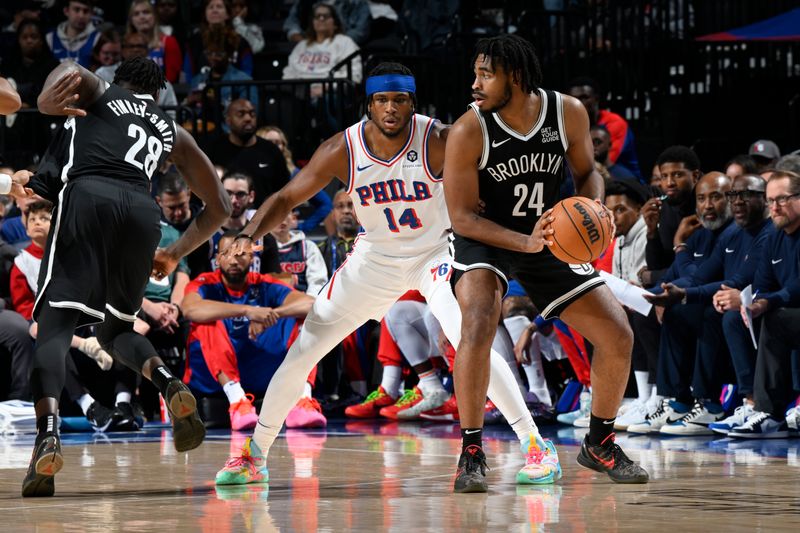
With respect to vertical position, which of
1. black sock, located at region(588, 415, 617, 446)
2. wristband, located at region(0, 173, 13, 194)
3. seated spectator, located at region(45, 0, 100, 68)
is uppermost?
seated spectator, located at region(45, 0, 100, 68)

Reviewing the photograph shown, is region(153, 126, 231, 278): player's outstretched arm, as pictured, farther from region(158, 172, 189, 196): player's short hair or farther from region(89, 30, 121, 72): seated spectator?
region(89, 30, 121, 72): seated spectator

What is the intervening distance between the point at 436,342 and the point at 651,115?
427cm

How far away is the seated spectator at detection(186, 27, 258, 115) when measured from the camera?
1267 cm

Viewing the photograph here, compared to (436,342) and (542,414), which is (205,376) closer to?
(436,342)

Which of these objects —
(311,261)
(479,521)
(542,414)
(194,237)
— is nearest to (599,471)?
(479,521)

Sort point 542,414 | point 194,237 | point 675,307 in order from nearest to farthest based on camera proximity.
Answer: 1. point 194,237
2. point 675,307
3. point 542,414

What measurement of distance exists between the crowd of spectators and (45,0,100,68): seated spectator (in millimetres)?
2760

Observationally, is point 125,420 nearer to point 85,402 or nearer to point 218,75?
point 85,402

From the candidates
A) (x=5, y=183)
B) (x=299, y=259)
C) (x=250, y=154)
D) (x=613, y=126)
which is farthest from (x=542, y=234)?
(x=250, y=154)

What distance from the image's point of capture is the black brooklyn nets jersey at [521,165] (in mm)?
5277

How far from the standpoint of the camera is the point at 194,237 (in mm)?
5930

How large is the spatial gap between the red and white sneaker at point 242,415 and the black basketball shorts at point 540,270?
373 cm

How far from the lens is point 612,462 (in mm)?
5406

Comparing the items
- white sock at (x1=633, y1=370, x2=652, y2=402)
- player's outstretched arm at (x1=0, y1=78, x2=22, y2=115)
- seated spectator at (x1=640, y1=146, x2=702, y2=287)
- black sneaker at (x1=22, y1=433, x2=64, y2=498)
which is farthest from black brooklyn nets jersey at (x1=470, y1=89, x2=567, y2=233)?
seated spectator at (x1=640, y1=146, x2=702, y2=287)
